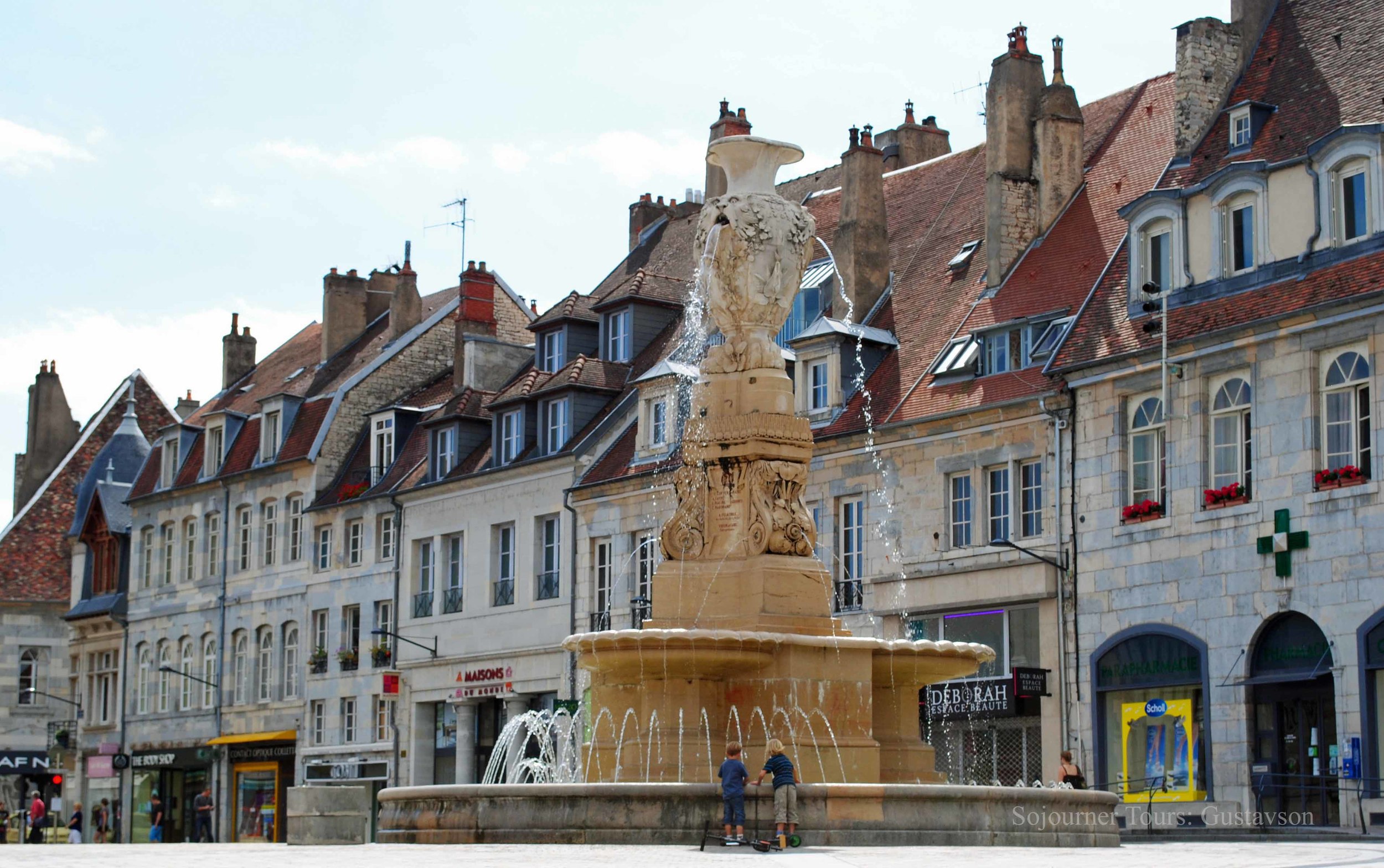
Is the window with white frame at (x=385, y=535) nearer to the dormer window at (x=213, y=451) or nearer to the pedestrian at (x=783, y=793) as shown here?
the dormer window at (x=213, y=451)

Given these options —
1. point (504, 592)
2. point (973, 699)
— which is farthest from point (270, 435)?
point (973, 699)

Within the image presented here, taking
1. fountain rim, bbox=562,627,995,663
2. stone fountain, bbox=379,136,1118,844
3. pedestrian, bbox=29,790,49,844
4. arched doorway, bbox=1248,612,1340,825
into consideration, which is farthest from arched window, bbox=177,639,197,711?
fountain rim, bbox=562,627,995,663

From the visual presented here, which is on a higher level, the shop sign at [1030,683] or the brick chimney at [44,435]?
the brick chimney at [44,435]

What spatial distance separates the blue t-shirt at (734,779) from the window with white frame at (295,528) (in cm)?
3621

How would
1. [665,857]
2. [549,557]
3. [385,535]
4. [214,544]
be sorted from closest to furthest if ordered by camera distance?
[665,857] < [549,557] < [385,535] < [214,544]

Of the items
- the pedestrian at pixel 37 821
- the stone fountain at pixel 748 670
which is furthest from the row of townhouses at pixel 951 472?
the pedestrian at pixel 37 821

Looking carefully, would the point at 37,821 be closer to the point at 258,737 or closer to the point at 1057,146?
the point at 258,737

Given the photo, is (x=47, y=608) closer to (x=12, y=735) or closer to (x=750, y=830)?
(x=12, y=735)

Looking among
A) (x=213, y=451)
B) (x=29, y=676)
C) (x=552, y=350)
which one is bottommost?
(x=29, y=676)

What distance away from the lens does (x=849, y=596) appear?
3812 centimetres

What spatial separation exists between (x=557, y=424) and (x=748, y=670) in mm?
25738

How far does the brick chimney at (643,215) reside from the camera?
53.1 meters

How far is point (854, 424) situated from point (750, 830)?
2083 cm

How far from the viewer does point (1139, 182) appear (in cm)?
3706
